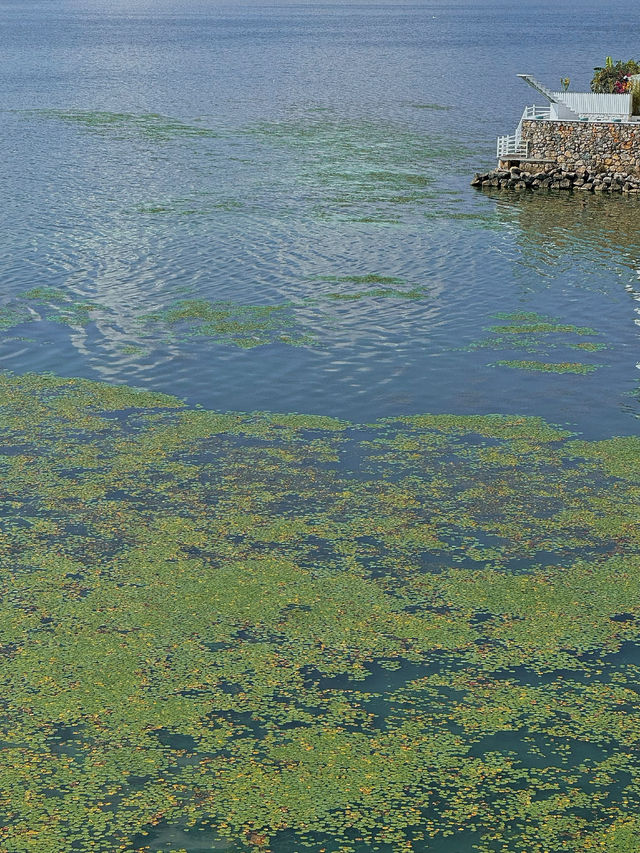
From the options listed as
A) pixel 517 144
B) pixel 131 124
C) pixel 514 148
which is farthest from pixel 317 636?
pixel 131 124

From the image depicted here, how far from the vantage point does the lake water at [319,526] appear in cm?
1216

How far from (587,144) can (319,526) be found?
36337 mm

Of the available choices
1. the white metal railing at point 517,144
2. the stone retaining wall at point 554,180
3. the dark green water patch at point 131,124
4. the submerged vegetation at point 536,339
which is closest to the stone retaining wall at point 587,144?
the stone retaining wall at point 554,180

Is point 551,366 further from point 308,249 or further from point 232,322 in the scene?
point 308,249

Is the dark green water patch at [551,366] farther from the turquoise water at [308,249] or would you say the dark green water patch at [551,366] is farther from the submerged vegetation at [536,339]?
the turquoise water at [308,249]

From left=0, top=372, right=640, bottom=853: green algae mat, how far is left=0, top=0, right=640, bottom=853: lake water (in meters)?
0.05

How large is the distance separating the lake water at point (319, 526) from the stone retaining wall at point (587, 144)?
3758mm

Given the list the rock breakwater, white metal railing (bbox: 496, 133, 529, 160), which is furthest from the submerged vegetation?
white metal railing (bbox: 496, 133, 529, 160)

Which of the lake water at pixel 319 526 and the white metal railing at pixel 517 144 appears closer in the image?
the lake water at pixel 319 526

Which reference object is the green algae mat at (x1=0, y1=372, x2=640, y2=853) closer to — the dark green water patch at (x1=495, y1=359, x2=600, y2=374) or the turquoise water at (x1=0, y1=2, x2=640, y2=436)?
the turquoise water at (x1=0, y1=2, x2=640, y2=436)

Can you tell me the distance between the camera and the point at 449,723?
13328mm

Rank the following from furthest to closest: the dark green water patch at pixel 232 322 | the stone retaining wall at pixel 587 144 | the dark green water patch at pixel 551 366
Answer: the stone retaining wall at pixel 587 144, the dark green water patch at pixel 232 322, the dark green water patch at pixel 551 366

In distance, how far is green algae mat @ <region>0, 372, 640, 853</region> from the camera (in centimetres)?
1183

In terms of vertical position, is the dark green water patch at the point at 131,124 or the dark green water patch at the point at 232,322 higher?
the dark green water patch at the point at 131,124
